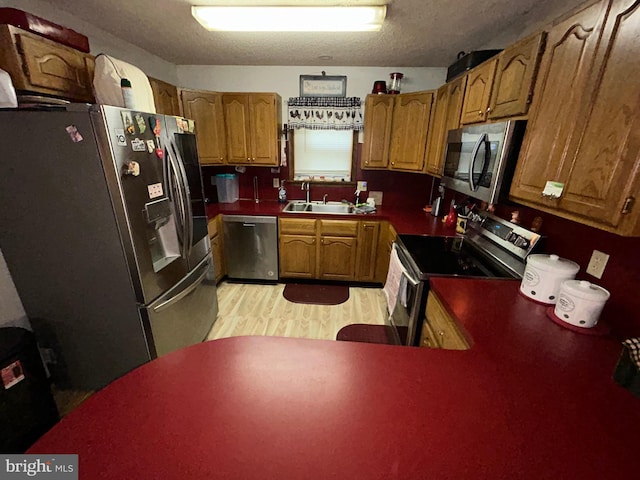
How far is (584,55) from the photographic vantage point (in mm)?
1015

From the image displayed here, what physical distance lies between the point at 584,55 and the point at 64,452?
1975 millimetres

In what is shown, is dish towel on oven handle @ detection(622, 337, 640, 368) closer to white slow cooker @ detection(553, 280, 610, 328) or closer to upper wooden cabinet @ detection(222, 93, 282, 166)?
white slow cooker @ detection(553, 280, 610, 328)

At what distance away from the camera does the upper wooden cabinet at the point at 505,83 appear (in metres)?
1.30

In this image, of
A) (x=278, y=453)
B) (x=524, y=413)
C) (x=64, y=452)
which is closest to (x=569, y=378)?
(x=524, y=413)

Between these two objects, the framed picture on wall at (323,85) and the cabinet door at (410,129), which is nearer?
the cabinet door at (410,129)

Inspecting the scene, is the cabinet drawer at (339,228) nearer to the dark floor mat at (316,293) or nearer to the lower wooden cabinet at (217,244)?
the dark floor mat at (316,293)

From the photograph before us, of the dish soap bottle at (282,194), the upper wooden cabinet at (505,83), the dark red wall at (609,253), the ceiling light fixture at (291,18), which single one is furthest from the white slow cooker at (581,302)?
the dish soap bottle at (282,194)

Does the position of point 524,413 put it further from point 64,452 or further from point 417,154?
point 417,154

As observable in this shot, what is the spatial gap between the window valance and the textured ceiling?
0.37m

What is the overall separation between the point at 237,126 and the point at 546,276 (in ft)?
9.69

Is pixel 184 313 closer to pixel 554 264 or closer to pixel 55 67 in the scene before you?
pixel 55 67

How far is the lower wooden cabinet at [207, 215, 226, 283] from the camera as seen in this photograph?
110 inches

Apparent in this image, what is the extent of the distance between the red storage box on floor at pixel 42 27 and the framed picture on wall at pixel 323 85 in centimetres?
204

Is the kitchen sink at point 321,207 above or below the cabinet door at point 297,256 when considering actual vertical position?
above
